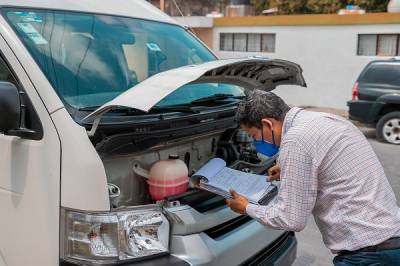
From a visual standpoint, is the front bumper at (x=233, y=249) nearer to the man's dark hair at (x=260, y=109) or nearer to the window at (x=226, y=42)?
the man's dark hair at (x=260, y=109)

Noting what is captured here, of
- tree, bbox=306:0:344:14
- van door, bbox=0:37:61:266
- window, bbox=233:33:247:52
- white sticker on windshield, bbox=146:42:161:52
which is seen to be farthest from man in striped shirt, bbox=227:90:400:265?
tree, bbox=306:0:344:14

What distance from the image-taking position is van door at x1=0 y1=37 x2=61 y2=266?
89.1 inches

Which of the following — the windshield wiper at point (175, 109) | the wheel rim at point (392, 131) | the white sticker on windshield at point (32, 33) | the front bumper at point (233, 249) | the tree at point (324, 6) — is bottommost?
the wheel rim at point (392, 131)

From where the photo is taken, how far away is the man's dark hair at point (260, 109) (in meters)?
2.35

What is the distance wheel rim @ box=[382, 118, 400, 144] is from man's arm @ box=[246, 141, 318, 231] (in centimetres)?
852

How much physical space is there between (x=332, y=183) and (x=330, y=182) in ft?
0.04

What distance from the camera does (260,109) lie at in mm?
2348

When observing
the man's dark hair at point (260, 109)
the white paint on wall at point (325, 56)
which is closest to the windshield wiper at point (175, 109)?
the man's dark hair at point (260, 109)

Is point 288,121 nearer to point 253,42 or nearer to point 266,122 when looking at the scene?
point 266,122

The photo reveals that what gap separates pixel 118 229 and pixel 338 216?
1043 millimetres

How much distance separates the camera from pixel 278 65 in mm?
3346

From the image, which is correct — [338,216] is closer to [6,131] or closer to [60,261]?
[60,261]

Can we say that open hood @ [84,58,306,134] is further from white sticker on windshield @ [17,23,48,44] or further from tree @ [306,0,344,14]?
tree @ [306,0,344,14]

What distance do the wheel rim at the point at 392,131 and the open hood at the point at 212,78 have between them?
702cm
